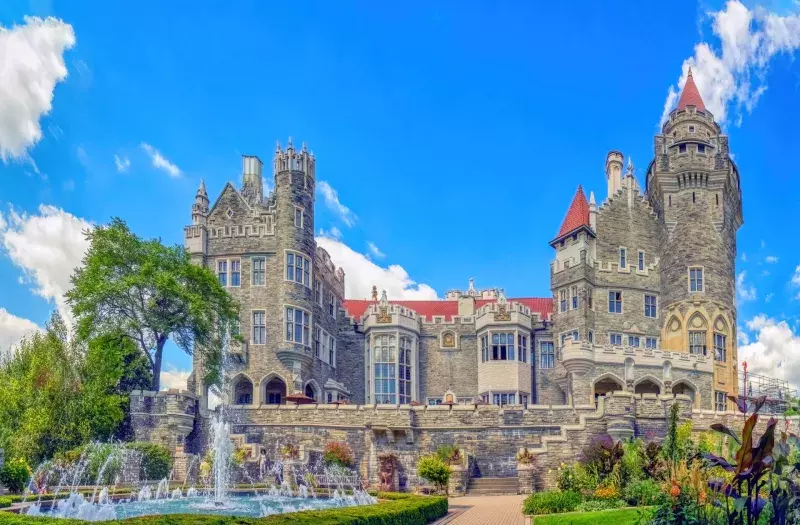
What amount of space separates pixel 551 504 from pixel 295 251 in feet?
80.6

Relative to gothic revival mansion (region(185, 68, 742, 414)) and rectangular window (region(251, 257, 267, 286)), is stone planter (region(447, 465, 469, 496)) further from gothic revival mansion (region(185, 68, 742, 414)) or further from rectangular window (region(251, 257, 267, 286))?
rectangular window (region(251, 257, 267, 286))

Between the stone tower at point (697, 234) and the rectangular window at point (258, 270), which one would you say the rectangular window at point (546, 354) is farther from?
the rectangular window at point (258, 270)

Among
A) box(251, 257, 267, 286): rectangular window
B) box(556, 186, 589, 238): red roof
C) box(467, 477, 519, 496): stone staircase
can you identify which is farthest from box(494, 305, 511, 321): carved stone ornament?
box(467, 477, 519, 496): stone staircase

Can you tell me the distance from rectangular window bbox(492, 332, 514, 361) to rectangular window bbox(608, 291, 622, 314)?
5846mm

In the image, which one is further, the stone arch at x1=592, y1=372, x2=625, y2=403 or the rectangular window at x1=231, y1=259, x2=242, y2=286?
the rectangular window at x1=231, y1=259, x2=242, y2=286

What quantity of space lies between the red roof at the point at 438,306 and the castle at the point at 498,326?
1.74ft

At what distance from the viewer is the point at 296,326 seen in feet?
→ 146

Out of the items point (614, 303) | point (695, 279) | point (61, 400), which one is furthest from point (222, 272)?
point (695, 279)

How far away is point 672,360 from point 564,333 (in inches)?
248

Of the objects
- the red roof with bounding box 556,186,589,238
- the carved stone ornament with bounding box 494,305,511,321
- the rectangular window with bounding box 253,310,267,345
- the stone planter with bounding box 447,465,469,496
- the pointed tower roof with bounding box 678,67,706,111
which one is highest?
the pointed tower roof with bounding box 678,67,706,111

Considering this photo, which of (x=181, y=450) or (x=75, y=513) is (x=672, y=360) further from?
(x=75, y=513)

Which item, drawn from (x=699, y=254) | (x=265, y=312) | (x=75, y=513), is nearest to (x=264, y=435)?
(x=265, y=312)

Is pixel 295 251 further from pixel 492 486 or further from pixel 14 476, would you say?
pixel 14 476

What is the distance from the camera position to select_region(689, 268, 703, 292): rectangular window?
47.1 meters
